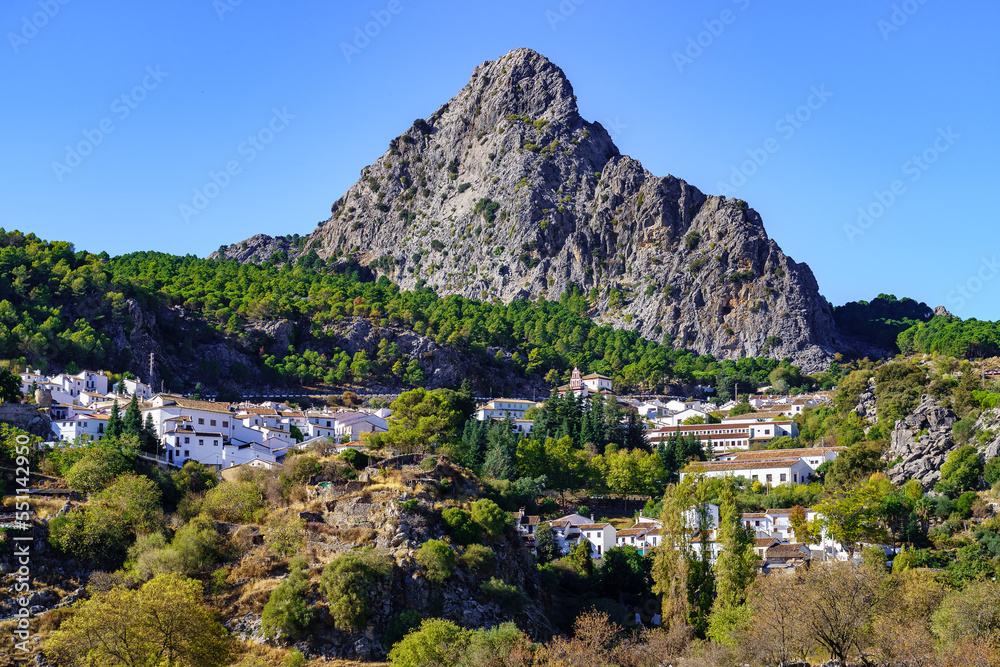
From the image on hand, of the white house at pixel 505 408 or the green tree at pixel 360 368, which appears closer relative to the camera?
the white house at pixel 505 408

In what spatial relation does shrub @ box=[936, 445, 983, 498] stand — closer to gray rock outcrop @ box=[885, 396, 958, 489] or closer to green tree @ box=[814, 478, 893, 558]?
gray rock outcrop @ box=[885, 396, 958, 489]

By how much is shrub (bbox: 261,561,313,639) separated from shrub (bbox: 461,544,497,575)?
9.45 meters

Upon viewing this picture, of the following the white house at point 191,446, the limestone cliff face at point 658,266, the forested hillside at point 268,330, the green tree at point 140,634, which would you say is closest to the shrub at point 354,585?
the green tree at point 140,634

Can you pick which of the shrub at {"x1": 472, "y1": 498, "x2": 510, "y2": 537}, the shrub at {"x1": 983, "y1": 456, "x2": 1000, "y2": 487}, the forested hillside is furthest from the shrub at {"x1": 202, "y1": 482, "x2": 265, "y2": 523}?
the shrub at {"x1": 983, "y1": 456, "x2": 1000, "y2": 487}

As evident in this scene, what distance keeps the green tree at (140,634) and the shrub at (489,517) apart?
20.0m

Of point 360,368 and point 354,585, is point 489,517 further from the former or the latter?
point 360,368

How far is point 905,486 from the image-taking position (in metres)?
74.1

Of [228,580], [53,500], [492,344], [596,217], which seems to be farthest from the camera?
[596,217]

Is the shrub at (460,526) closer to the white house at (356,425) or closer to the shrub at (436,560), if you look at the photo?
Result: the shrub at (436,560)

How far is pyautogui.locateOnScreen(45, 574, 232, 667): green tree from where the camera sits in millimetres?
38156

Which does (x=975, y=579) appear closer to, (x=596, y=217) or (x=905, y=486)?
(x=905, y=486)

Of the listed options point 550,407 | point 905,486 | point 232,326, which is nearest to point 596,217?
point 232,326

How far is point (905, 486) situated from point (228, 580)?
47.3 meters

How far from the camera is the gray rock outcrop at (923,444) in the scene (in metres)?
75.9
